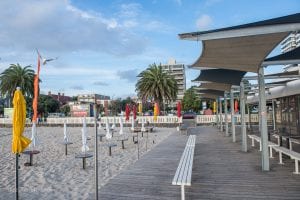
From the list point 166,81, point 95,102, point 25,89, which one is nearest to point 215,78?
point 95,102

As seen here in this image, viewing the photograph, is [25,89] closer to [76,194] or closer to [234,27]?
[76,194]

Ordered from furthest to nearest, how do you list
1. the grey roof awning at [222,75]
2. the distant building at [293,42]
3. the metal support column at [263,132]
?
the grey roof awning at [222,75] → the metal support column at [263,132] → the distant building at [293,42]

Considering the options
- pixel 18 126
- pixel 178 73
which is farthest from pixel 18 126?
pixel 178 73

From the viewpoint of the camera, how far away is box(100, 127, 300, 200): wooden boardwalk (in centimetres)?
598

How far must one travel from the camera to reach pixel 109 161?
36.6ft

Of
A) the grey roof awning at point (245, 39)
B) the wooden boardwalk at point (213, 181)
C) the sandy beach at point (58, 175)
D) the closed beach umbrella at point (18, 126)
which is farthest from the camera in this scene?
the sandy beach at point (58, 175)

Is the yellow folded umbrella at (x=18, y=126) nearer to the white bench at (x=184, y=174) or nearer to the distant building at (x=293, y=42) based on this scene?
the white bench at (x=184, y=174)

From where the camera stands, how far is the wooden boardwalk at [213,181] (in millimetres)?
5984

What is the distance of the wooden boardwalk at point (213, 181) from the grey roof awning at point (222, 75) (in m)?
2.49

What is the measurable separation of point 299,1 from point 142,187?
4.78m

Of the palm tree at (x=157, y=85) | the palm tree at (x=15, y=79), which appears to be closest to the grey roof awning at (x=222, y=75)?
the palm tree at (x=157, y=85)

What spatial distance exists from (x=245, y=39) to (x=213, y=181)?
3610mm

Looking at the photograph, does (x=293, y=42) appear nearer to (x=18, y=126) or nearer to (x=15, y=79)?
(x=18, y=126)

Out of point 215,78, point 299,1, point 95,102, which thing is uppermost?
point 299,1
